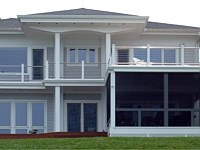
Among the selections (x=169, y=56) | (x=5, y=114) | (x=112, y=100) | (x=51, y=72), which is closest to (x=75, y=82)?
(x=51, y=72)

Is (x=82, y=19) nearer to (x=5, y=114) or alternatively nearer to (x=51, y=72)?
(x=51, y=72)

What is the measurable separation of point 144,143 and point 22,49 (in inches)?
551

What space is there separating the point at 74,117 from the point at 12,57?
15.0 ft

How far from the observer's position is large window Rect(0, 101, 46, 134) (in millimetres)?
33719

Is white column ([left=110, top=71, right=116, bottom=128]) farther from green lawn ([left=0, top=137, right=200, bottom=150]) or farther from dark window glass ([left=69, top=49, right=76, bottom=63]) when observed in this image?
dark window glass ([left=69, top=49, right=76, bottom=63])

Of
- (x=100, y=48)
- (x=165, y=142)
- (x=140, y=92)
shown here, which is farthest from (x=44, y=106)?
(x=165, y=142)

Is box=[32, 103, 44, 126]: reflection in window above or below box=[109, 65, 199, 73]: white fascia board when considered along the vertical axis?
below

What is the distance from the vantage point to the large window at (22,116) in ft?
111

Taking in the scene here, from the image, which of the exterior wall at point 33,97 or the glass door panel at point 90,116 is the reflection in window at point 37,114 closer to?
the exterior wall at point 33,97

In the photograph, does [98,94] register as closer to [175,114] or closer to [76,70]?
[76,70]

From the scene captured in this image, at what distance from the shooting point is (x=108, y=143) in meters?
22.2

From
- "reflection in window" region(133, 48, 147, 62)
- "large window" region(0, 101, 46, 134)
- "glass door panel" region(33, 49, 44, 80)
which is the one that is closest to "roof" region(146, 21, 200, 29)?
"reflection in window" region(133, 48, 147, 62)

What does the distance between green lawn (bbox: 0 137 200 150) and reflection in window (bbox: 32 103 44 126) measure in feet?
35.2

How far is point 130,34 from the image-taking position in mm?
33625
